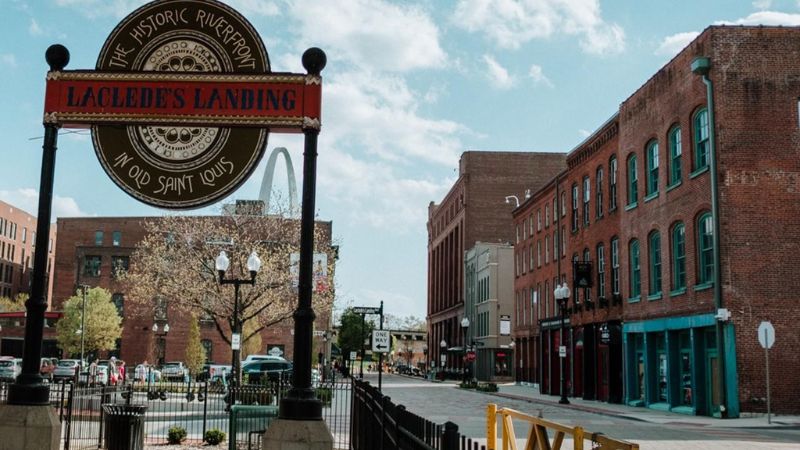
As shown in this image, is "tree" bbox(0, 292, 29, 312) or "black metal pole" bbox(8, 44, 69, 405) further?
"tree" bbox(0, 292, 29, 312)

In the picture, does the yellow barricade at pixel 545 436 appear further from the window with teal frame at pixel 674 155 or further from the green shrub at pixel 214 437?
the window with teal frame at pixel 674 155

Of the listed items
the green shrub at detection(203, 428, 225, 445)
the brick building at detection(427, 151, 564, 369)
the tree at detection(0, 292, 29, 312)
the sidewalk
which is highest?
the brick building at detection(427, 151, 564, 369)

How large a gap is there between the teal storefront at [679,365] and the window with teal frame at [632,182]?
525 centimetres

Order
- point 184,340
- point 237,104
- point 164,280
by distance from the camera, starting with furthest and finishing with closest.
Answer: point 184,340 → point 164,280 → point 237,104

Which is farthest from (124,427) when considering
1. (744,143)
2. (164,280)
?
(164,280)

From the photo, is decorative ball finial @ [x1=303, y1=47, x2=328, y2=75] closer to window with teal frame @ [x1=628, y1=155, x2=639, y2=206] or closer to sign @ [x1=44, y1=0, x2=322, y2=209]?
sign @ [x1=44, y1=0, x2=322, y2=209]

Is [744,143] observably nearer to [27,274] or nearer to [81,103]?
[81,103]

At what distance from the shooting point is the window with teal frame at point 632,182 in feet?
117

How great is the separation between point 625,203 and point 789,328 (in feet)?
36.6

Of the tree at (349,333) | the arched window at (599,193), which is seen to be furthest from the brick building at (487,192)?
the arched window at (599,193)

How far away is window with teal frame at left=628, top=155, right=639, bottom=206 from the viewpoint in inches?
1405

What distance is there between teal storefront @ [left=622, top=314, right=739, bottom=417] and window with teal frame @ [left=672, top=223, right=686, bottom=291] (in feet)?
4.35

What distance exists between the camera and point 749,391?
2597 centimetres

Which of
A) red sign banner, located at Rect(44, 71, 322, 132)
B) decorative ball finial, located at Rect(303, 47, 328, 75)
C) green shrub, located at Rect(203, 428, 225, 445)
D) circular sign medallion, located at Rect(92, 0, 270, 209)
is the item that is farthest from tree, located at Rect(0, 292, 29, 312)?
decorative ball finial, located at Rect(303, 47, 328, 75)
